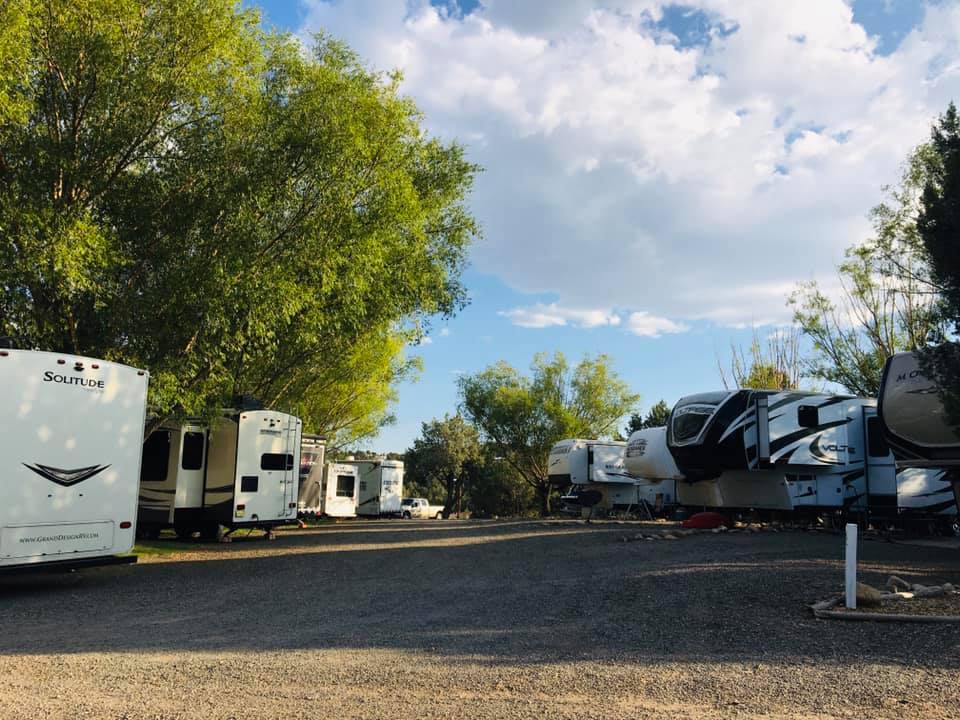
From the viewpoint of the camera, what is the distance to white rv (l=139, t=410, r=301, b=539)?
57.6ft

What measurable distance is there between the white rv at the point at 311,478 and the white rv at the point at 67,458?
44.4 feet

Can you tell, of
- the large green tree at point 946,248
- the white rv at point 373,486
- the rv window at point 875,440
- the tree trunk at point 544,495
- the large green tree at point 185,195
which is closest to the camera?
the large green tree at point 946,248

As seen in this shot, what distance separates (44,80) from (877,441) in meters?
19.1

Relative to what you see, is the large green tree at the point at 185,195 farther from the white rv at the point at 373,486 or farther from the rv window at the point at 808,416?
the white rv at the point at 373,486

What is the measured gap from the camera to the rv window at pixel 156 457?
17578mm

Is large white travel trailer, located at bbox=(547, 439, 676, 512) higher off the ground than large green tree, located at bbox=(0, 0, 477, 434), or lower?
lower

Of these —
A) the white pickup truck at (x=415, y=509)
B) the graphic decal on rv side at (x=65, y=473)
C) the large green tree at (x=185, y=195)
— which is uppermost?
the large green tree at (x=185, y=195)

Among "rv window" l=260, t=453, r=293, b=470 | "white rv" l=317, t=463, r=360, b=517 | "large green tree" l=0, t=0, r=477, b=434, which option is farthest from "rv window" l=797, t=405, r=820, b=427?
"white rv" l=317, t=463, r=360, b=517

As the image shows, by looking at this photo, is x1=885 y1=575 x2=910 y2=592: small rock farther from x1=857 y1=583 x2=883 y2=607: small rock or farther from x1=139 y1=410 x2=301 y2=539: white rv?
x1=139 y1=410 x2=301 y2=539: white rv

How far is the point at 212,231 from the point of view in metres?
13.6

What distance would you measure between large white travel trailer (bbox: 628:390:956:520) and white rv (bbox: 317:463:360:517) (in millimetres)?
16582

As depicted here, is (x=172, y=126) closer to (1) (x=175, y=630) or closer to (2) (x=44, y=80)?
(2) (x=44, y=80)

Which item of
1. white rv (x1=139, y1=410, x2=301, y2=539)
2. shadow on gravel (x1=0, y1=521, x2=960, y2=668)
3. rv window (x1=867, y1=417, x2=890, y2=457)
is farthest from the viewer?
rv window (x1=867, y1=417, x2=890, y2=457)

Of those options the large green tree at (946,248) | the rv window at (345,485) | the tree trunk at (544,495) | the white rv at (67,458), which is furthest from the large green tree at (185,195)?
the tree trunk at (544,495)
